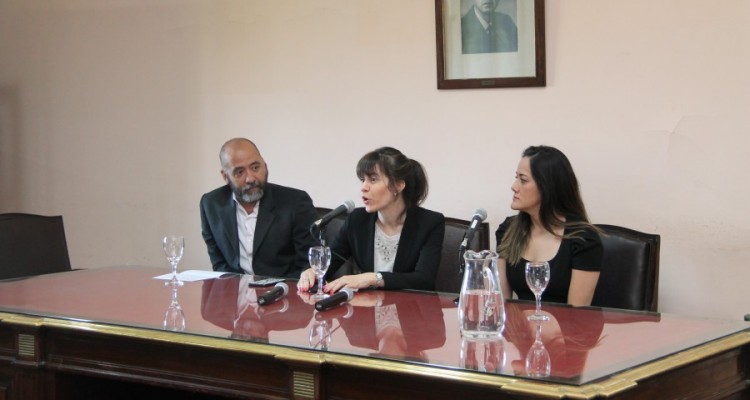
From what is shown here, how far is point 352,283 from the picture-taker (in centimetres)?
333

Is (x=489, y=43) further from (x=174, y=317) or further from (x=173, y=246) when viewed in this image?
(x=174, y=317)

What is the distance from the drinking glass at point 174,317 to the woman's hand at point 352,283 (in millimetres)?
506

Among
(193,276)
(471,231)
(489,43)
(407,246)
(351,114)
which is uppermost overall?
(489,43)

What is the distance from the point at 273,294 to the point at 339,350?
0.78 meters

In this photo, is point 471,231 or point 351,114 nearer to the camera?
point 471,231

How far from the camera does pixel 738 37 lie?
3.74 meters

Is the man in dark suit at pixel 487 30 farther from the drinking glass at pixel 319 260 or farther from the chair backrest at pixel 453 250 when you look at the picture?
the drinking glass at pixel 319 260

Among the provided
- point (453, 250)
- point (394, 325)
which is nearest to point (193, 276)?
point (453, 250)

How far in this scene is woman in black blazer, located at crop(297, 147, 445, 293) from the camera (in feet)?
12.0

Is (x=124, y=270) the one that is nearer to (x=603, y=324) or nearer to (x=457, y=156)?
(x=457, y=156)

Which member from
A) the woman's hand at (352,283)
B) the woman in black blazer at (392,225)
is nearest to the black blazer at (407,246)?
the woman in black blazer at (392,225)

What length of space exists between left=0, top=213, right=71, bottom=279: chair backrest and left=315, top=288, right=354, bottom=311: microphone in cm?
188

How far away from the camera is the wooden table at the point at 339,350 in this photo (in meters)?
2.23

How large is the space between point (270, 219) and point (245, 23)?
4.43ft
